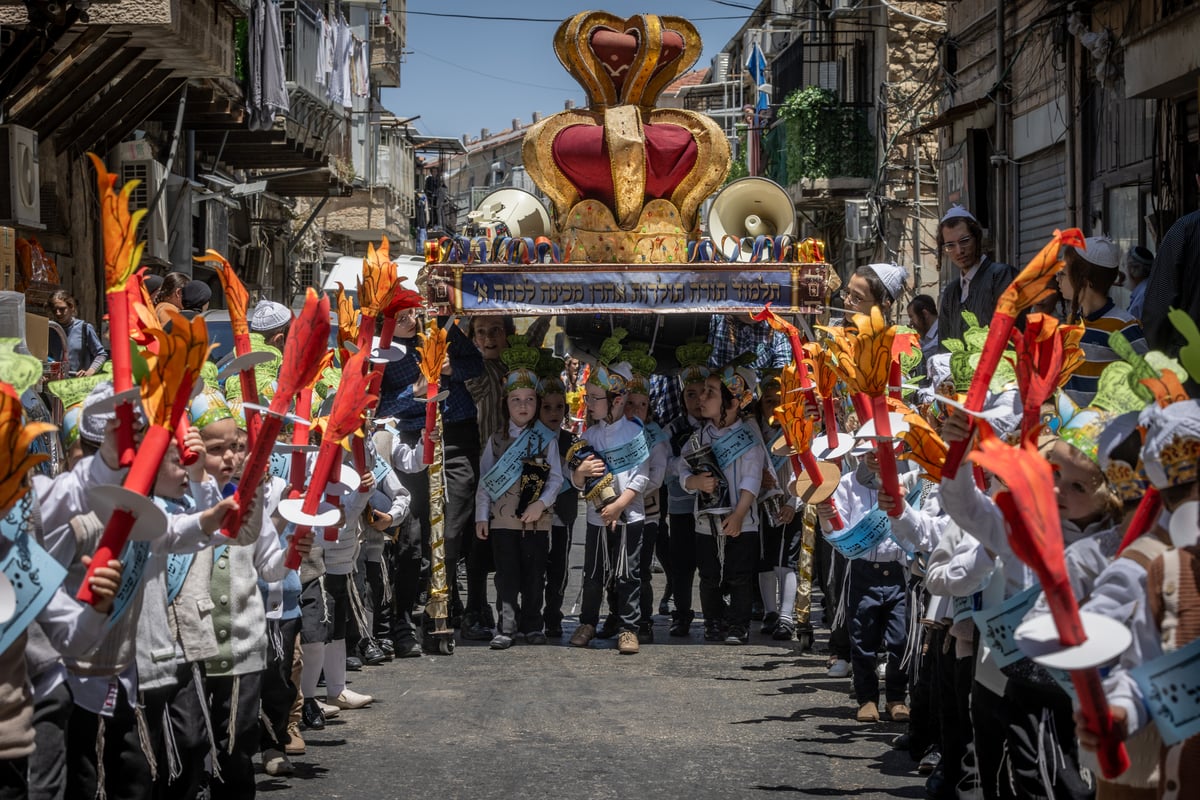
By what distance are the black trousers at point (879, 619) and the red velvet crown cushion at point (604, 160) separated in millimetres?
4198

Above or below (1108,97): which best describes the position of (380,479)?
below

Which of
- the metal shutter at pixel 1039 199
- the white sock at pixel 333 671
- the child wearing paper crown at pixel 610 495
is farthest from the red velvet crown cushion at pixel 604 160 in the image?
the metal shutter at pixel 1039 199

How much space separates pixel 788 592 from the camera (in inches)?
453

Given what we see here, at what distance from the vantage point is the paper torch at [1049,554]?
3855mm

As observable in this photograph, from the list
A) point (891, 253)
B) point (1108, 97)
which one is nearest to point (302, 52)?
point (891, 253)

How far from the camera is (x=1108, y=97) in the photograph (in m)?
14.2

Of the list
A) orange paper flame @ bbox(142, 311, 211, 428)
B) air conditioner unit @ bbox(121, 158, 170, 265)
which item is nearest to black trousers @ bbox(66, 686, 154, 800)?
orange paper flame @ bbox(142, 311, 211, 428)

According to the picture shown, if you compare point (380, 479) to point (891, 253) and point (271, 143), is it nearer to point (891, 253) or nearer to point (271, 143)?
point (271, 143)

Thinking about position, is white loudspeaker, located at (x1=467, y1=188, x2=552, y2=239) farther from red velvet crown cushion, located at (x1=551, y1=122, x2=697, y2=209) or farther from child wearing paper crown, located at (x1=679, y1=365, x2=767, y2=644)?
child wearing paper crown, located at (x1=679, y1=365, x2=767, y2=644)

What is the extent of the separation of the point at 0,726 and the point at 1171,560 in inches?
114

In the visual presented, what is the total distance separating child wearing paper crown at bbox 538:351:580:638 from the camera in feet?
37.2

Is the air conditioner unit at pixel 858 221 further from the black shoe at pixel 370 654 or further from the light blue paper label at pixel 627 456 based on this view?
the black shoe at pixel 370 654

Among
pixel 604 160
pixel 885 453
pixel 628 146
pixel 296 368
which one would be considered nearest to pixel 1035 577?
pixel 885 453

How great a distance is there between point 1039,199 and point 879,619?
9.24 metres
